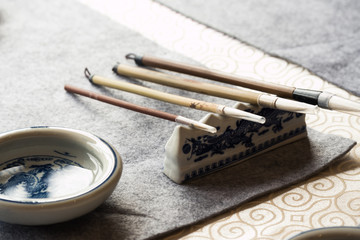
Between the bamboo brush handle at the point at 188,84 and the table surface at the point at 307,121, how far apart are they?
15cm

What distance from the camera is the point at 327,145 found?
2.82ft

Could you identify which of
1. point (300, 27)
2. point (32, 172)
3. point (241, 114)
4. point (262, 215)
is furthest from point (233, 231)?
point (300, 27)

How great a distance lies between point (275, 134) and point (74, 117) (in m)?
0.33

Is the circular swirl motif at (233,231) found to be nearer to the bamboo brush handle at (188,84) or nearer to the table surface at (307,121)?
the table surface at (307,121)

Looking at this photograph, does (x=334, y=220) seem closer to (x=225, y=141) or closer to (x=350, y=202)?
(x=350, y=202)

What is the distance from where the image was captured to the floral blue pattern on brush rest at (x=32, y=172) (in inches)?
28.1

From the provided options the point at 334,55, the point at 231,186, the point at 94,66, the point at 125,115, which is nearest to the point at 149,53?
the point at 94,66

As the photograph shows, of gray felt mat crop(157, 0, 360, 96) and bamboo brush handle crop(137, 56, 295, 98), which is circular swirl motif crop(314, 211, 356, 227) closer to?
bamboo brush handle crop(137, 56, 295, 98)

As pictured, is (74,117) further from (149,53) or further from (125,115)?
(149,53)

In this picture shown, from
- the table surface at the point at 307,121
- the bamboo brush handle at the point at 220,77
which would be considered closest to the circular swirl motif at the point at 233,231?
the table surface at the point at 307,121

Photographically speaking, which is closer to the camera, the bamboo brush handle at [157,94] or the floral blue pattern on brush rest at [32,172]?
the floral blue pattern on brush rest at [32,172]

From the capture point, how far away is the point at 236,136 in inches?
31.6

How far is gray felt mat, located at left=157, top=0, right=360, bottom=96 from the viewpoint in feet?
3.71

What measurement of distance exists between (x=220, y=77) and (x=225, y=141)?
187 millimetres
